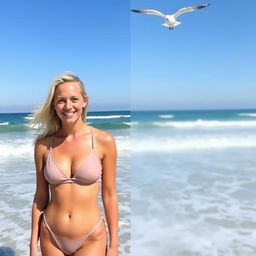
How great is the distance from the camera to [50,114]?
1.91m

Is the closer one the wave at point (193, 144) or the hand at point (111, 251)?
the hand at point (111, 251)

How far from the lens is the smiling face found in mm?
1815

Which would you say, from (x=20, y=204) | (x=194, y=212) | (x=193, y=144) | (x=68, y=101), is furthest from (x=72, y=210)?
(x=193, y=144)

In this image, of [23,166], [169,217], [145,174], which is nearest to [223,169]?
[145,174]

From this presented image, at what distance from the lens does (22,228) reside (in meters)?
4.54

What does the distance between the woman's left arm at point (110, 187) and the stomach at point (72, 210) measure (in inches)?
2.7

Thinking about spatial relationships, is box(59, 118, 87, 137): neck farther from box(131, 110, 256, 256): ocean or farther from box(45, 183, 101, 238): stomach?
box(131, 110, 256, 256): ocean

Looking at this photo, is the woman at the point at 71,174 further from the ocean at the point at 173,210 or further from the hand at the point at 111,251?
the ocean at the point at 173,210

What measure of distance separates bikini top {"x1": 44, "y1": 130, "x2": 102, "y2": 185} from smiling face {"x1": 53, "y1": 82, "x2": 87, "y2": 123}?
21 cm

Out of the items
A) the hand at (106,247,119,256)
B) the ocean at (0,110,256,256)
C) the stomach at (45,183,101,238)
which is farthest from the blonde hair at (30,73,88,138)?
the ocean at (0,110,256,256)

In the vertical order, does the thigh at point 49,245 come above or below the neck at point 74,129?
below

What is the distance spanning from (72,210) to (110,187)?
0.23 meters

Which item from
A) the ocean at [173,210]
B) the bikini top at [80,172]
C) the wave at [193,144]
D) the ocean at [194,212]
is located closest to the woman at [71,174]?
the bikini top at [80,172]

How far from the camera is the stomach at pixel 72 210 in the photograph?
187cm
